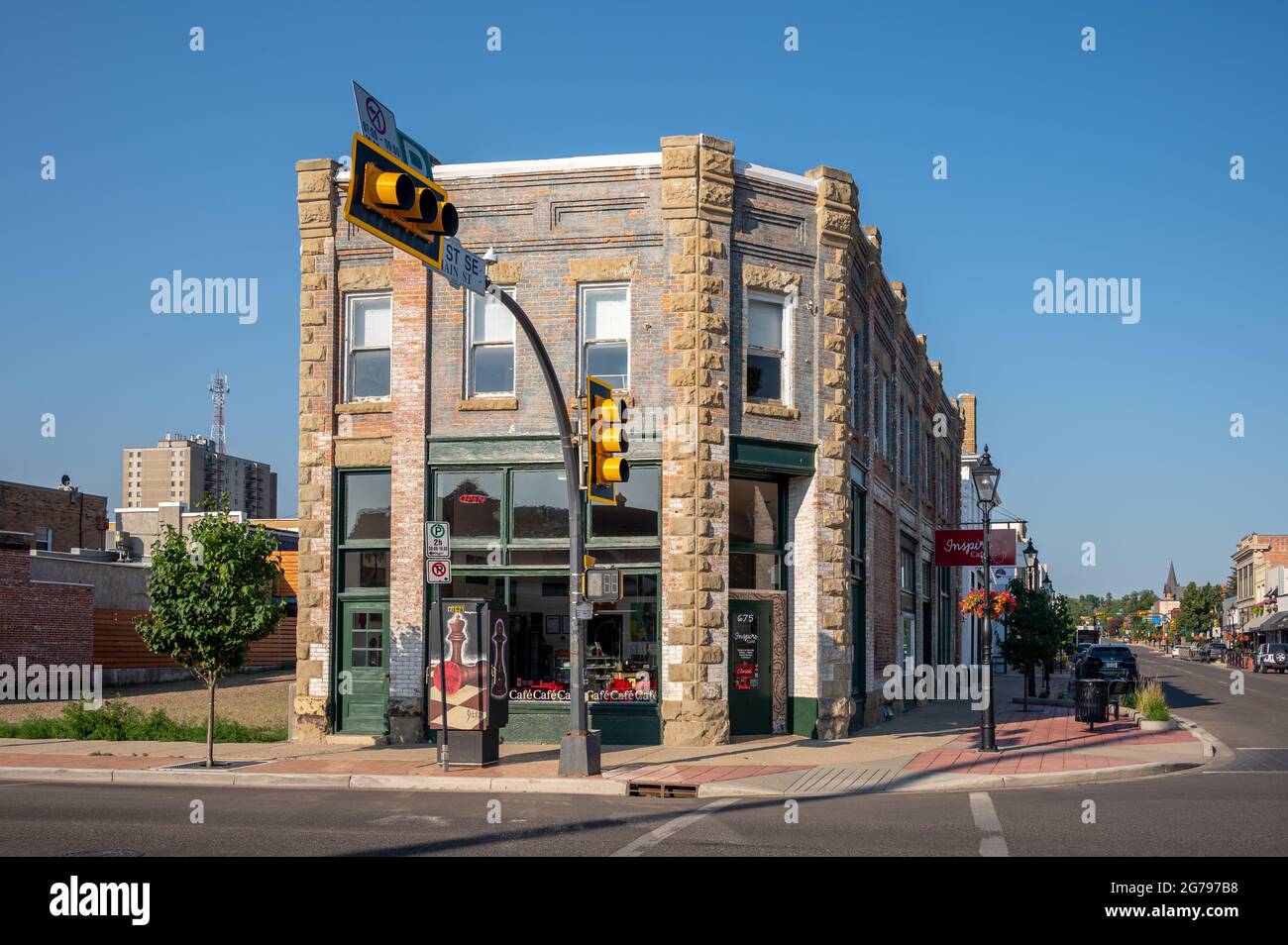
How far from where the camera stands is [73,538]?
223 ft

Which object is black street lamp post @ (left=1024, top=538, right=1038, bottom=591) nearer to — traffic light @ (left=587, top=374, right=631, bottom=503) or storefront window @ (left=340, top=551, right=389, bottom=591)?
storefront window @ (left=340, top=551, right=389, bottom=591)

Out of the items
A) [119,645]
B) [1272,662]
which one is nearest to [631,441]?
[119,645]

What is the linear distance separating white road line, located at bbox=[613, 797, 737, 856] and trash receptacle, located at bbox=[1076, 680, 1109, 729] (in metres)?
11.7

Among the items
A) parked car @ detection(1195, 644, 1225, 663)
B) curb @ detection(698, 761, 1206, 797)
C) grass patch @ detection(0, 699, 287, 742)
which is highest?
curb @ detection(698, 761, 1206, 797)

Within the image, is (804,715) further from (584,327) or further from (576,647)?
→ (584,327)

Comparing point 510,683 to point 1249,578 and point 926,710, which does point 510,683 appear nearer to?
point 926,710

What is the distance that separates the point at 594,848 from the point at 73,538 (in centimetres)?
6460

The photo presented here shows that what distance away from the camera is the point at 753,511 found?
22.3 metres

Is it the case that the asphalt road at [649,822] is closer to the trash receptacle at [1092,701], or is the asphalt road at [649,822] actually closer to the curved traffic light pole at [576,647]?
the curved traffic light pole at [576,647]

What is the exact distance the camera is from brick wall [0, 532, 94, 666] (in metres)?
36.3

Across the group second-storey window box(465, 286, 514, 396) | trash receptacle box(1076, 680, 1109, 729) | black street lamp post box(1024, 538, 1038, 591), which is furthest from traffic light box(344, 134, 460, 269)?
black street lamp post box(1024, 538, 1038, 591)

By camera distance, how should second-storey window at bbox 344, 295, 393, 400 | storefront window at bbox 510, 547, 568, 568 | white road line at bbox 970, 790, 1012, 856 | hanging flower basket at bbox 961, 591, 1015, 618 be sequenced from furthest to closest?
1. hanging flower basket at bbox 961, 591, 1015, 618
2. second-storey window at bbox 344, 295, 393, 400
3. storefront window at bbox 510, 547, 568, 568
4. white road line at bbox 970, 790, 1012, 856

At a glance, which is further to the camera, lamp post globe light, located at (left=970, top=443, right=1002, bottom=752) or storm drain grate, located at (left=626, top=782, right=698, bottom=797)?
lamp post globe light, located at (left=970, top=443, right=1002, bottom=752)

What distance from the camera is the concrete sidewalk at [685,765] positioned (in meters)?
16.5
